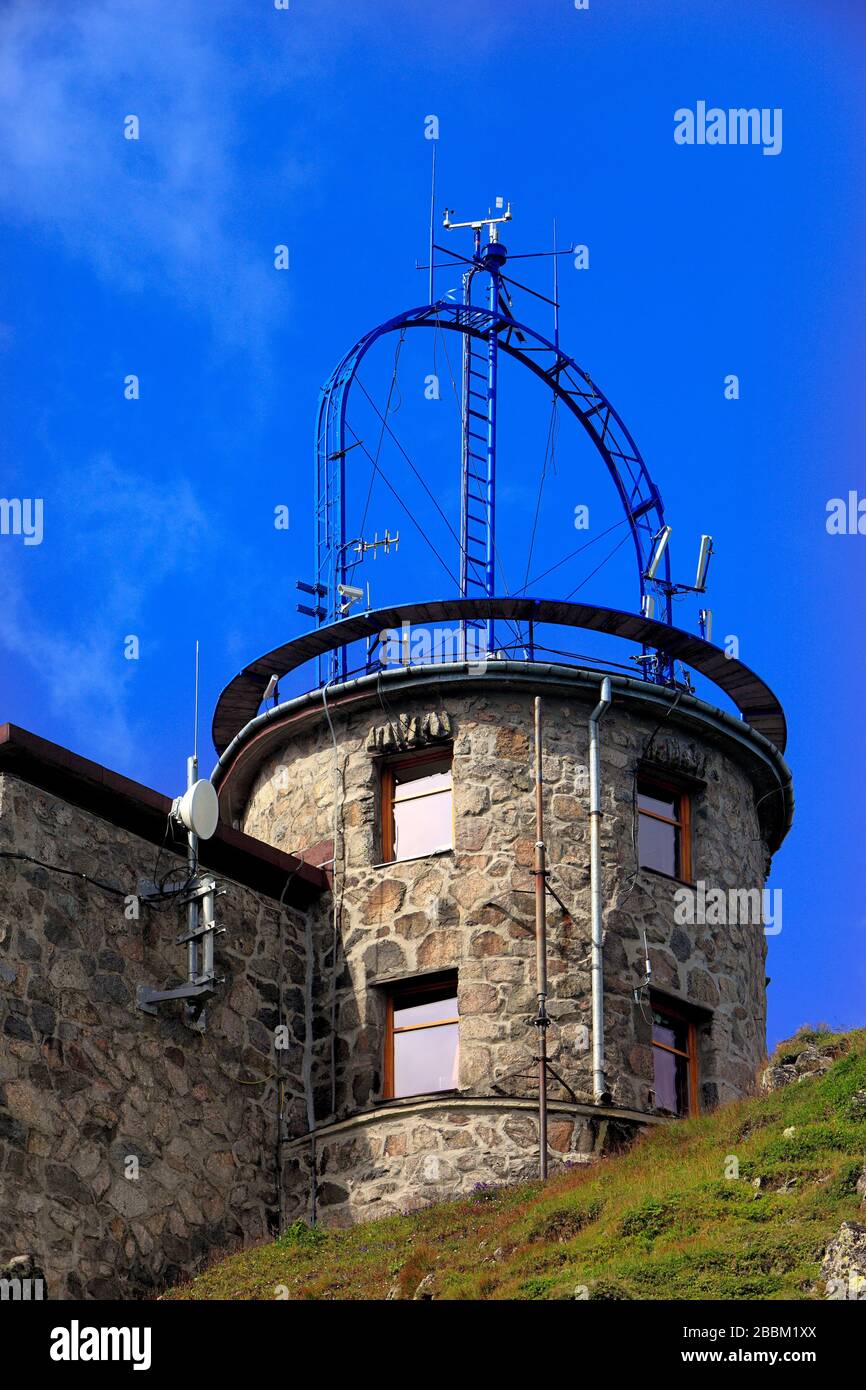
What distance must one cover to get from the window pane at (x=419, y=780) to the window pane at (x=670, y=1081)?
13.1 feet

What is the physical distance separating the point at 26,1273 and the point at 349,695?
28.9 feet

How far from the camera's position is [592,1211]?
21.9 metres

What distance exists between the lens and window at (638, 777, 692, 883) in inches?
1107

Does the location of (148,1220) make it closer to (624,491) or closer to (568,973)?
(568,973)

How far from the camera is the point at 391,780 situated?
28.3m

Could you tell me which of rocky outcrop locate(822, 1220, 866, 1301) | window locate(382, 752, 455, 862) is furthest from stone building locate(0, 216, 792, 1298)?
rocky outcrop locate(822, 1220, 866, 1301)

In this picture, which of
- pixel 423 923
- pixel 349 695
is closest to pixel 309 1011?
pixel 423 923

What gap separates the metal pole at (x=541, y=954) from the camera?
83.0ft

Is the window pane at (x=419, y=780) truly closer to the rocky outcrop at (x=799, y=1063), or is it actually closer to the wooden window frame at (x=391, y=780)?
the wooden window frame at (x=391, y=780)

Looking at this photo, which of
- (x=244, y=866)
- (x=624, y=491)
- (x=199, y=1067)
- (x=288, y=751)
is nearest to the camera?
(x=199, y=1067)

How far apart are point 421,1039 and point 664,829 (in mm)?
4091

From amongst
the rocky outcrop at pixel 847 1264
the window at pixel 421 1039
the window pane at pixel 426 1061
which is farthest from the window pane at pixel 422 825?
the rocky outcrop at pixel 847 1264

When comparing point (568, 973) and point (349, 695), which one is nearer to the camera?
point (568, 973)

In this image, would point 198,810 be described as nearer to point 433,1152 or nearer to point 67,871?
point 67,871
